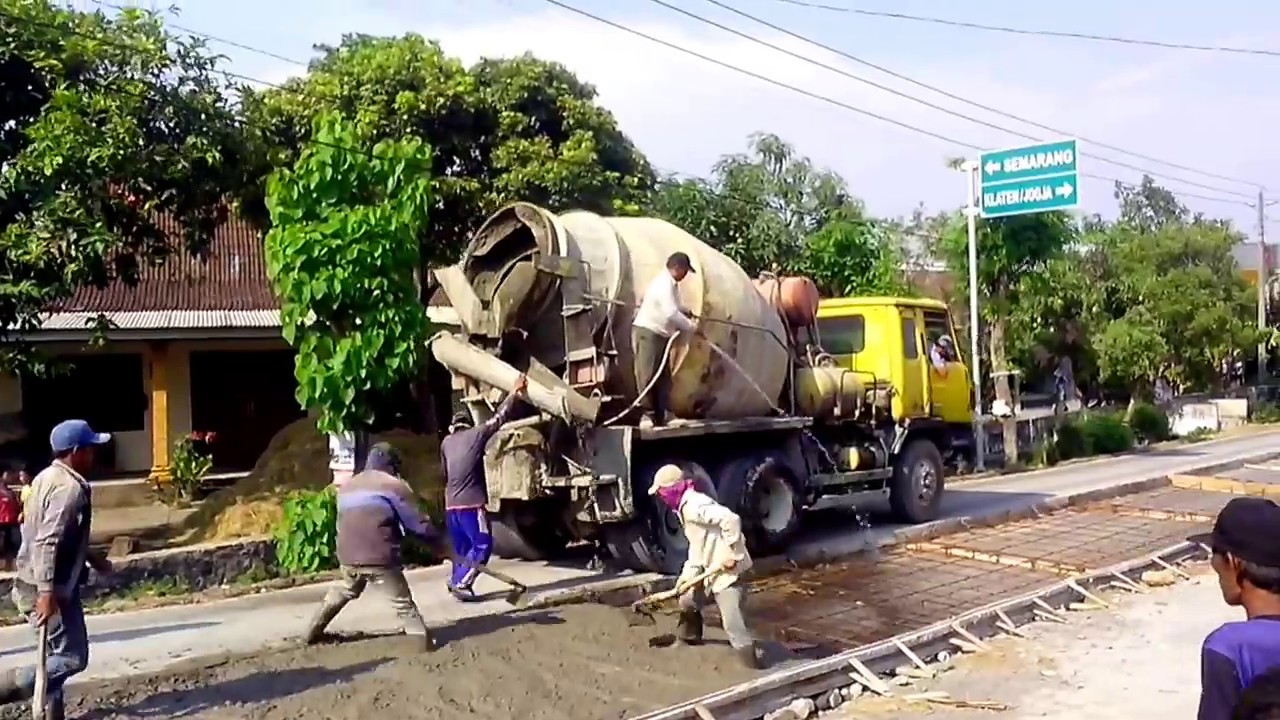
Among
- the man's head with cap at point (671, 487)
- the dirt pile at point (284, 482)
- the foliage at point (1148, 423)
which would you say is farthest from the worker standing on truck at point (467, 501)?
the foliage at point (1148, 423)

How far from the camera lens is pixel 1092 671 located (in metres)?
9.12

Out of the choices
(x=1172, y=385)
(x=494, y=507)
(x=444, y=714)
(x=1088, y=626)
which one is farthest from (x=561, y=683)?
(x=1172, y=385)

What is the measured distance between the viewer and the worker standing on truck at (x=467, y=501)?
1080 cm

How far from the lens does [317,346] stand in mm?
12742

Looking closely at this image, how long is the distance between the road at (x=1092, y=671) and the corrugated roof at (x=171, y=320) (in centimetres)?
1336

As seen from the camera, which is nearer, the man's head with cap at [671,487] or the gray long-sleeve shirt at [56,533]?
the gray long-sleeve shirt at [56,533]

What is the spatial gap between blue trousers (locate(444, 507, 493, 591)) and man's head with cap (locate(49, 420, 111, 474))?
4.12 meters

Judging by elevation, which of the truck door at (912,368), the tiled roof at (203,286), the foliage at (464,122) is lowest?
the truck door at (912,368)

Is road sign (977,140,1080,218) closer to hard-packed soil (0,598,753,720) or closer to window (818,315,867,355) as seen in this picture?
window (818,315,867,355)

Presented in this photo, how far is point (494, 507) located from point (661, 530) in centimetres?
155

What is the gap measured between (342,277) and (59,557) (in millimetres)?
6029

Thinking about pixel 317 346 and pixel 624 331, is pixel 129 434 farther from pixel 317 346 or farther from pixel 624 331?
pixel 624 331

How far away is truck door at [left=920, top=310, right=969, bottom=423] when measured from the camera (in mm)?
16031

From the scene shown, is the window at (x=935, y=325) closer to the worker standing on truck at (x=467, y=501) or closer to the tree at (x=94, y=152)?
the worker standing on truck at (x=467, y=501)
